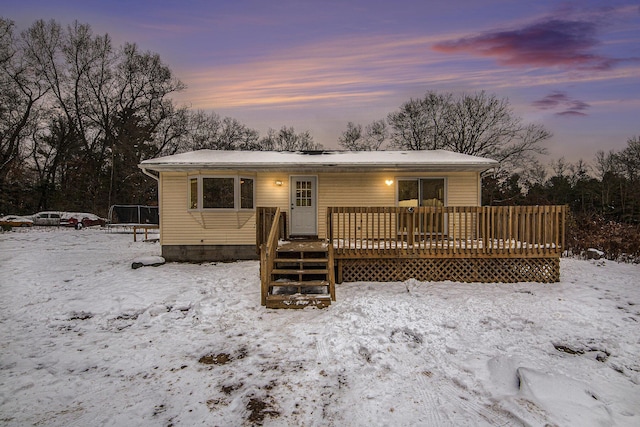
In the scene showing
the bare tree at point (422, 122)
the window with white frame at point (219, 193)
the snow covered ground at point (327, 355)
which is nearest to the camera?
the snow covered ground at point (327, 355)

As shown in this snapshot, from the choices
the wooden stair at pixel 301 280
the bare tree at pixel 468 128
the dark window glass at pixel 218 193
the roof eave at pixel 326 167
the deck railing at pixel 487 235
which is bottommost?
the wooden stair at pixel 301 280

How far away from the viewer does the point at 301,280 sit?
6.27 meters

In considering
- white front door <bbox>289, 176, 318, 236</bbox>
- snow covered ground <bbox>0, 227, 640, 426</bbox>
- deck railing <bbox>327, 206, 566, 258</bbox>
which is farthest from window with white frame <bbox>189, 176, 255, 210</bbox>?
deck railing <bbox>327, 206, 566, 258</bbox>

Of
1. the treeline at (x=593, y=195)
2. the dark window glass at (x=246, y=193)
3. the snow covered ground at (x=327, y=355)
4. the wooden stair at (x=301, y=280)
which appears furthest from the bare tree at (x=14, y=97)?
the treeline at (x=593, y=195)

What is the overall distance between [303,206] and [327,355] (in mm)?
6680

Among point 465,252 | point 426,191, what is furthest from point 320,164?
point 465,252

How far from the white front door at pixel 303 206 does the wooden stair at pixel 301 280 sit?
114 inches

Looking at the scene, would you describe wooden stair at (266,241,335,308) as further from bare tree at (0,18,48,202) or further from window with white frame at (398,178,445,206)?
bare tree at (0,18,48,202)

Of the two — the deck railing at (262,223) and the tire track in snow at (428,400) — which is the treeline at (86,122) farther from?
the tire track in snow at (428,400)

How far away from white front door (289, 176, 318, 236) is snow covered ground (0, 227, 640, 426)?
359 cm

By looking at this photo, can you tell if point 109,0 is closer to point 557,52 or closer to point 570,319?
point 570,319

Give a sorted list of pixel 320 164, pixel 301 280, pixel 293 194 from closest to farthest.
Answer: pixel 301 280
pixel 320 164
pixel 293 194

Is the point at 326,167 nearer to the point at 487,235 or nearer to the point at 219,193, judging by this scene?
the point at 219,193

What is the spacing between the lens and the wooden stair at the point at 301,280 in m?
5.60
